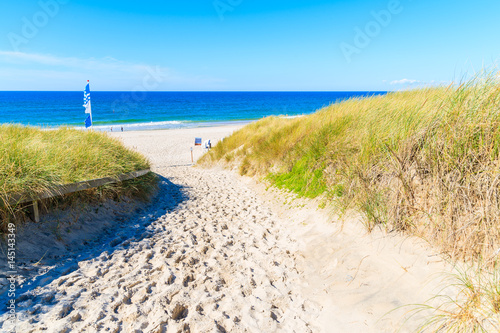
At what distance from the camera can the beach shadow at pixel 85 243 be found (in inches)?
129

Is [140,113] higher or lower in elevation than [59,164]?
lower

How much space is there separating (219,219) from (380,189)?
10.7ft

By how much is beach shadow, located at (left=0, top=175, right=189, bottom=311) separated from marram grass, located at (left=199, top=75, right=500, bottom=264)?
3516 millimetres

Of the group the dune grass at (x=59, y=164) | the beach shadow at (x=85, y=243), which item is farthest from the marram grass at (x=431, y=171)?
the dune grass at (x=59, y=164)

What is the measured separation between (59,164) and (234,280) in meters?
3.78

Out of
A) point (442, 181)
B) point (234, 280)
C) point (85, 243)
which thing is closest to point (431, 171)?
point (442, 181)

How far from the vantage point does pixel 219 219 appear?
5.92 metres

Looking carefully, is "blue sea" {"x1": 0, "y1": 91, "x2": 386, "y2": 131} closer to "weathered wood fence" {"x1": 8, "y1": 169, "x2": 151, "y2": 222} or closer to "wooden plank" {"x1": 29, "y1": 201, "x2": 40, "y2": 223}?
"weathered wood fence" {"x1": 8, "y1": 169, "x2": 151, "y2": 222}

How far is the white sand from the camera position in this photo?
109 inches

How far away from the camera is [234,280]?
361 centimetres

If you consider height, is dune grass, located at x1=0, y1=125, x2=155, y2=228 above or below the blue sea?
above

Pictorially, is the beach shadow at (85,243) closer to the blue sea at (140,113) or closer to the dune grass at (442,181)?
the dune grass at (442,181)

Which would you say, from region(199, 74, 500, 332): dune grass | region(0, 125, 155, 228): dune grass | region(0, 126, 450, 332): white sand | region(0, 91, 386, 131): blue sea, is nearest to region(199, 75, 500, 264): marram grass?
region(199, 74, 500, 332): dune grass

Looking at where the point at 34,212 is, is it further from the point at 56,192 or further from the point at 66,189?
the point at 66,189
